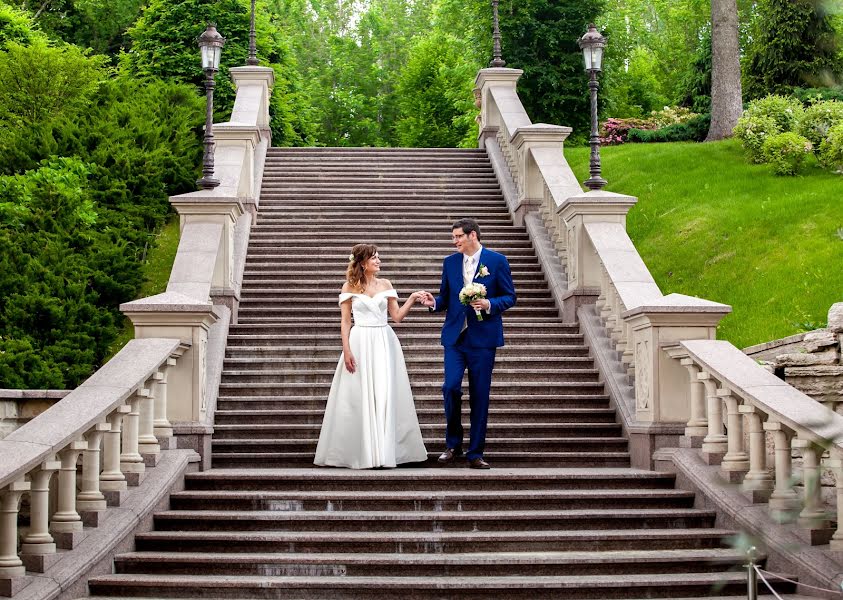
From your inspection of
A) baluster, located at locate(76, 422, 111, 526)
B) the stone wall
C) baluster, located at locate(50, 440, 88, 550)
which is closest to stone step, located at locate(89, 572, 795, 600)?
baluster, located at locate(50, 440, 88, 550)

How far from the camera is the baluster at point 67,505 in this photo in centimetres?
687

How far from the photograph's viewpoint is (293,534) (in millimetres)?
7637

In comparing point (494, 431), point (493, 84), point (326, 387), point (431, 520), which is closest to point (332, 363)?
point (326, 387)

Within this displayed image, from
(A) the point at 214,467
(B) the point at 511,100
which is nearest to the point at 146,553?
(A) the point at 214,467

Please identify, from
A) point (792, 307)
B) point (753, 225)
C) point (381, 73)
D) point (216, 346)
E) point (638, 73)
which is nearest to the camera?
point (216, 346)

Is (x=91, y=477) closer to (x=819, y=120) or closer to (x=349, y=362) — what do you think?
(x=349, y=362)

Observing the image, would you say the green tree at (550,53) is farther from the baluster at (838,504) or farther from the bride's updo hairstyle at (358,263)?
the baluster at (838,504)

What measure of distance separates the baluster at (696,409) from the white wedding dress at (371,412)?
2.14 metres

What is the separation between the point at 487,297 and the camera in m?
9.24

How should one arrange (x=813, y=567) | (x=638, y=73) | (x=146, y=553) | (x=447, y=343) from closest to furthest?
(x=813, y=567) → (x=146, y=553) → (x=447, y=343) → (x=638, y=73)

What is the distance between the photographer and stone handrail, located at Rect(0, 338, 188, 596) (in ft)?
20.2

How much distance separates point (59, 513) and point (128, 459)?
44.2 inches

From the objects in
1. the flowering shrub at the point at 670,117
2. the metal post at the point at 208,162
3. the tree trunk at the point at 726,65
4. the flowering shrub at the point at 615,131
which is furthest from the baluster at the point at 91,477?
the flowering shrub at the point at 670,117

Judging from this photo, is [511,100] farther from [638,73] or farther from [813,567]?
[638,73]
